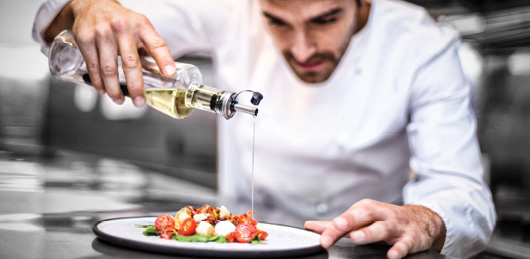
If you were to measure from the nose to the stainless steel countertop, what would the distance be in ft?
2.32

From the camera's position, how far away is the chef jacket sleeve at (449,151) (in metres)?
1.66

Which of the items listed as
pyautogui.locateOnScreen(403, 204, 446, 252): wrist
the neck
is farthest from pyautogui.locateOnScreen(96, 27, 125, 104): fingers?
the neck

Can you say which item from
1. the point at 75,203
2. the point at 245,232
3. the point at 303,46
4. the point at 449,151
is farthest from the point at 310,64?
the point at 245,232

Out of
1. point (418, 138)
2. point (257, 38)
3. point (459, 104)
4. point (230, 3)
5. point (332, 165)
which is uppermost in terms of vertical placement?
point (230, 3)

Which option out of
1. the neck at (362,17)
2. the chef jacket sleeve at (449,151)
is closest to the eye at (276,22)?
the neck at (362,17)

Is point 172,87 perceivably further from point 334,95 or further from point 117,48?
point 334,95

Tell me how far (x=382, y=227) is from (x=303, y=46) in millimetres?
1215

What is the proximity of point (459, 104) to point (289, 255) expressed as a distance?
4.64ft

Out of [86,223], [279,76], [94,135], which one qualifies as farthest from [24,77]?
[86,223]

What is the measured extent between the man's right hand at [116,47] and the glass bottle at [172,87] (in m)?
0.06

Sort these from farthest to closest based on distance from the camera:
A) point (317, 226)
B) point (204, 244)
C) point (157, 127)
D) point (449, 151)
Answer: point (157, 127) → point (449, 151) → point (317, 226) → point (204, 244)

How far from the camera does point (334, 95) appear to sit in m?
2.33

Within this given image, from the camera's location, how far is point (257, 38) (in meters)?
2.44

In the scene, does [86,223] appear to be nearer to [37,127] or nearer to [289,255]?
[289,255]
